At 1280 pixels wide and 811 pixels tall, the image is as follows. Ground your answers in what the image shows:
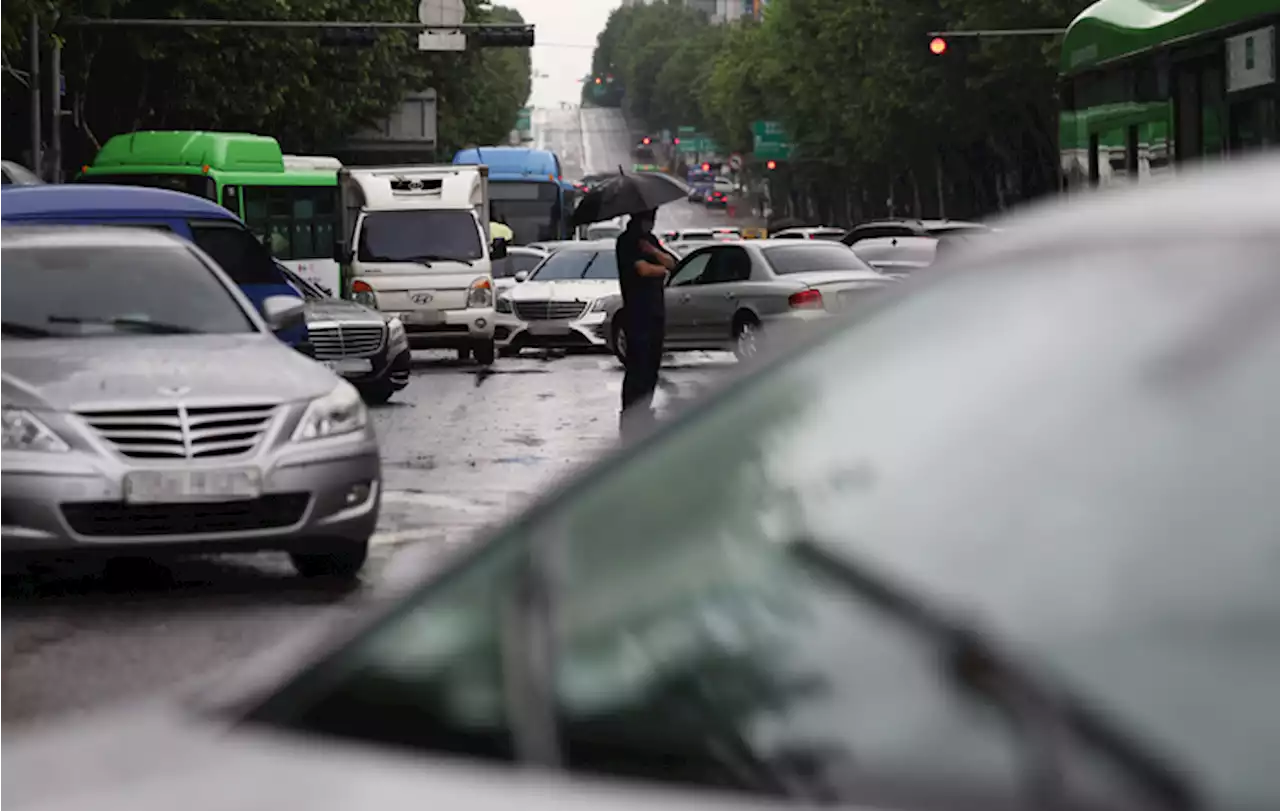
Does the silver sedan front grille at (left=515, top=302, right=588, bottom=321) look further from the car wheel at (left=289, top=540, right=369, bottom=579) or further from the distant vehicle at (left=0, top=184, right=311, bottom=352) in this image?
the car wheel at (left=289, top=540, right=369, bottom=579)

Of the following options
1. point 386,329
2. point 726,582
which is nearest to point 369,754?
point 726,582

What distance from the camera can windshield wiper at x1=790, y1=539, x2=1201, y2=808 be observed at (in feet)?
5.34

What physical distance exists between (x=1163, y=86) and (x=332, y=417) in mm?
8544

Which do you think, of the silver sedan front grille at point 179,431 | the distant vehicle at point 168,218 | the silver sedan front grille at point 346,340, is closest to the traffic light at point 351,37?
the silver sedan front grille at point 346,340

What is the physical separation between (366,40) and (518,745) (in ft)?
165

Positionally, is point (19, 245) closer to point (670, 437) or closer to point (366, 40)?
point (670, 437)

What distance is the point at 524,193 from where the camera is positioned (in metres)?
50.4

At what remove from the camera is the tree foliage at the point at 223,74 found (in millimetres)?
49562

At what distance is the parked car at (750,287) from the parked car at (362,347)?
3127mm

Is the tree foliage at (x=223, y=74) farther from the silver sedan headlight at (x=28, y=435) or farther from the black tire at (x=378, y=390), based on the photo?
the silver sedan headlight at (x=28, y=435)

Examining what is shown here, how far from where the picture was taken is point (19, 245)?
10812 millimetres

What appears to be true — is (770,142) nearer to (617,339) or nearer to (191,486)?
(617,339)

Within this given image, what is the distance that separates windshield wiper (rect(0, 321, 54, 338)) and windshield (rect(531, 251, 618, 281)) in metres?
22.3

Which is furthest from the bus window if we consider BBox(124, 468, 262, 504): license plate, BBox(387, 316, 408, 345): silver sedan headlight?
BBox(124, 468, 262, 504): license plate
